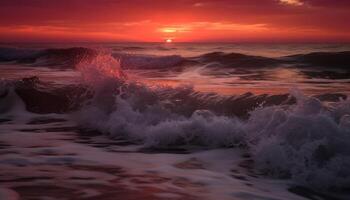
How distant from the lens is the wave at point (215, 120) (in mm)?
5129

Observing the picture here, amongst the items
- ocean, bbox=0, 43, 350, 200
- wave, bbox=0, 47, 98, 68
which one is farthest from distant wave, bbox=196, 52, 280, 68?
ocean, bbox=0, 43, 350, 200

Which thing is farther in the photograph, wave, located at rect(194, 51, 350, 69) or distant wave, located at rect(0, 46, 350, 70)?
distant wave, located at rect(0, 46, 350, 70)

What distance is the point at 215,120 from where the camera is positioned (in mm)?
6895

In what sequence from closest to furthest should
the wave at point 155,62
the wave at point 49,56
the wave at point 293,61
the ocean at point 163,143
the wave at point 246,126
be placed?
the ocean at point 163,143, the wave at point 246,126, the wave at point 293,61, the wave at point 155,62, the wave at point 49,56

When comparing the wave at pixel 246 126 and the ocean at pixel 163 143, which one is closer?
the ocean at pixel 163 143

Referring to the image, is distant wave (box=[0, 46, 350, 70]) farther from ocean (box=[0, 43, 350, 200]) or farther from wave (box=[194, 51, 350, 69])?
ocean (box=[0, 43, 350, 200])

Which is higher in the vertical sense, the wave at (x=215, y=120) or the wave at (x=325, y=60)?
the wave at (x=325, y=60)

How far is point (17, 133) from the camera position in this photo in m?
7.23

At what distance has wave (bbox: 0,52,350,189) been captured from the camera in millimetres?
5129

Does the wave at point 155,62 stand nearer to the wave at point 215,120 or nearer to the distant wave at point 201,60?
the distant wave at point 201,60

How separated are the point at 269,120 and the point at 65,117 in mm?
4407

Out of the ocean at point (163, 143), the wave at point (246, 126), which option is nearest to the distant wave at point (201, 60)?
the ocean at point (163, 143)

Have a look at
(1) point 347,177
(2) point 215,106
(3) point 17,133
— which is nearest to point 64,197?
(1) point 347,177

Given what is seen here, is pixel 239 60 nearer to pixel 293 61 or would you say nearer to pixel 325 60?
pixel 293 61
